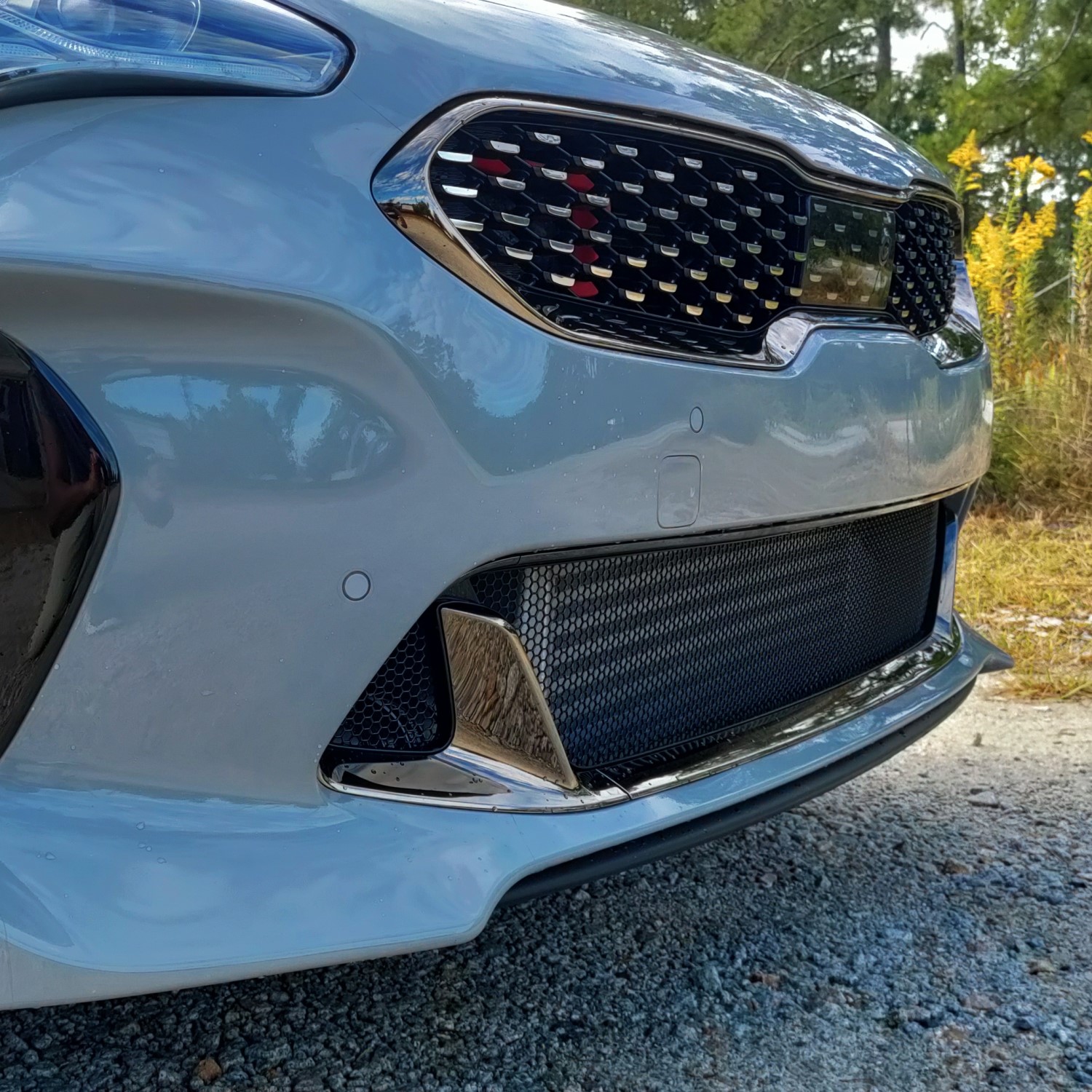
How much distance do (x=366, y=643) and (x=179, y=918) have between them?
0.93 feet

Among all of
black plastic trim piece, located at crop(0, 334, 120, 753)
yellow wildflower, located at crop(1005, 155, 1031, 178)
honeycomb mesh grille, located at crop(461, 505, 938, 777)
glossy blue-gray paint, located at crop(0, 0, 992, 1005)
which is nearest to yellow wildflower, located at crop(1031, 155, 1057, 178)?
yellow wildflower, located at crop(1005, 155, 1031, 178)

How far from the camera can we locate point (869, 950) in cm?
160

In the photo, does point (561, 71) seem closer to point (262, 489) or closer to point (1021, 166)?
point (262, 489)

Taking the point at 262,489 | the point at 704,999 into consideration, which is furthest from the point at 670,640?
the point at 262,489

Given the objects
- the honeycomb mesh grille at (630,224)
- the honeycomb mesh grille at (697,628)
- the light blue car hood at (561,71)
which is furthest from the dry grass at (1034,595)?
the honeycomb mesh grille at (630,224)

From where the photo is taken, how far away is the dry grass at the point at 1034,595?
2.92m

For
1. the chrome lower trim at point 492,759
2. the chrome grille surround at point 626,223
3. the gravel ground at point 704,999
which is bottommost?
the gravel ground at point 704,999

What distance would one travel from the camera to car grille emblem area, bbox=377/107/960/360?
1136mm

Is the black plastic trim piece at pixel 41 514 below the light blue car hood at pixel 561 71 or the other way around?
below

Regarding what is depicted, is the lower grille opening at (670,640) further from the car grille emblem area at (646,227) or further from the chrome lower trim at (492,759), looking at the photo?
the car grille emblem area at (646,227)

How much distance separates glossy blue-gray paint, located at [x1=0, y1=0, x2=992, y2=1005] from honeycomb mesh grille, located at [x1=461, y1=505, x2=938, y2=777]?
13 cm

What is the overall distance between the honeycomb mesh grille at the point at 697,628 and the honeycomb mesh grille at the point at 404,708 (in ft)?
0.29

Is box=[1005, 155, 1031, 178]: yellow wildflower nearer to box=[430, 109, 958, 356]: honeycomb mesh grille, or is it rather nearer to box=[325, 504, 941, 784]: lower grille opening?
box=[325, 504, 941, 784]: lower grille opening

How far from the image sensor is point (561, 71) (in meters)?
1.20
